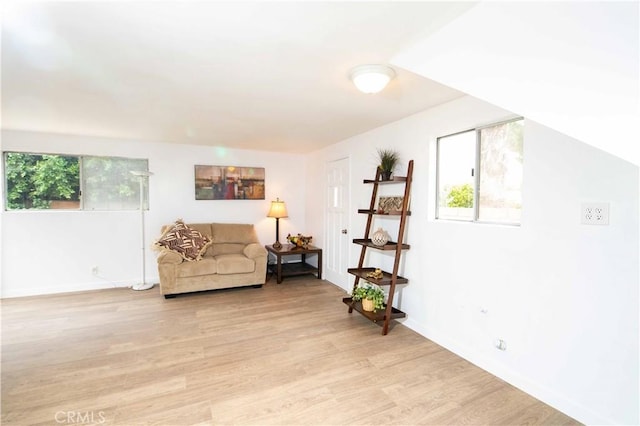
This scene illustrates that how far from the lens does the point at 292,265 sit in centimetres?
523

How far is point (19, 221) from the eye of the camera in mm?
3854

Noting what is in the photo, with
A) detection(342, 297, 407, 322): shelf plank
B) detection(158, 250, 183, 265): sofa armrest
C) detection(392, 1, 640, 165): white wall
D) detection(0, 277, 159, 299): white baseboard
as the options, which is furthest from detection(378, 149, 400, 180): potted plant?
detection(0, 277, 159, 299): white baseboard

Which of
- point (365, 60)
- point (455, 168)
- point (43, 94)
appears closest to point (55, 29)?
point (43, 94)

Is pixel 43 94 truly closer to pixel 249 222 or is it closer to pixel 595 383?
pixel 249 222

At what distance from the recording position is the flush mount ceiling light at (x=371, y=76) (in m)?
1.91

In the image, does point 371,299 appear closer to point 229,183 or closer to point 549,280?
point 549,280

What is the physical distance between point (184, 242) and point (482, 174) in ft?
12.3

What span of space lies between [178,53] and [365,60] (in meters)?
1.16

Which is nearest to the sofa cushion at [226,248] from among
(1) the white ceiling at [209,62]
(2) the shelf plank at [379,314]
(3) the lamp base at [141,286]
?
(3) the lamp base at [141,286]

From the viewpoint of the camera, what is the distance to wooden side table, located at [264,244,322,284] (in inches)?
181

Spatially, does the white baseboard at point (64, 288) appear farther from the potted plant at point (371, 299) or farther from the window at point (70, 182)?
the potted plant at point (371, 299)

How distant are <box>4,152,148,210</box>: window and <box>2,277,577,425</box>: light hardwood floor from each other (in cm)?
147

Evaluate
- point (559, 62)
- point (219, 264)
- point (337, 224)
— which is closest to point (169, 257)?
point (219, 264)

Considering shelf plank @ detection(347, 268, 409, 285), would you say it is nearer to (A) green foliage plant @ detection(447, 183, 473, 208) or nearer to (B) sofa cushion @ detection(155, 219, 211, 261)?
(A) green foliage plant @ detection(447, 183, 473, 208)
